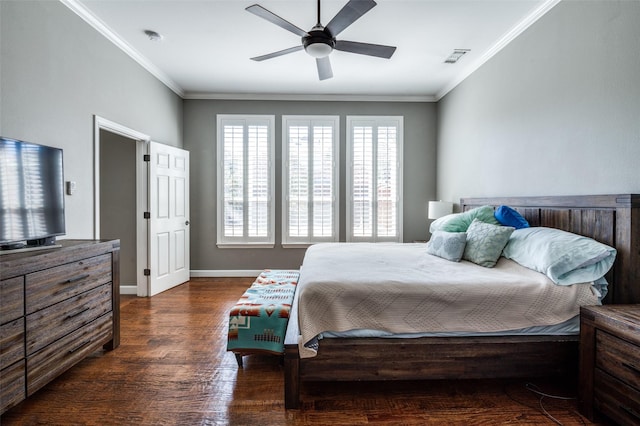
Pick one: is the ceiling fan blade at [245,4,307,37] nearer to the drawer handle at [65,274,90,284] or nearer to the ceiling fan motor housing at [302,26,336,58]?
the ceiling fan motor housing at [302,26,336,58]

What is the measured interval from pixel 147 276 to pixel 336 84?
3.68m

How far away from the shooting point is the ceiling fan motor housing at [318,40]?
2330 millimetres

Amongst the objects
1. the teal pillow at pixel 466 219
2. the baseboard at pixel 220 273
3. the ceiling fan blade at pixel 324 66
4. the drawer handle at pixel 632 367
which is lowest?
the baseboard at pixel 220 273

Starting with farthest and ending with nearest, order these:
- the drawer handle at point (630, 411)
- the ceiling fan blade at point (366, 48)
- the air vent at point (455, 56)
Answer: the air vent at point (455, 56) < the ceiling fan blade at point (366, 48) < the drawer handle at point (630, 411)

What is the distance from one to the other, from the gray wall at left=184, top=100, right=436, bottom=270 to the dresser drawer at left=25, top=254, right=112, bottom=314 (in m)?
2.44

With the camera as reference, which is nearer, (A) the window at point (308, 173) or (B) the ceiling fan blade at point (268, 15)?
(B) the ceiling fan blade at point (268, 15)

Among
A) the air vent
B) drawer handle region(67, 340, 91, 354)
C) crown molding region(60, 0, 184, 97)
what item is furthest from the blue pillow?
crown molding region(60, 0, 184, 97)

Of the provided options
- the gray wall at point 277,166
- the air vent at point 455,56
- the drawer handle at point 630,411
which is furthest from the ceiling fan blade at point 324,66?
the drawer handle at point 630,411

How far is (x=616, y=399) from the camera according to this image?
58.9 inches

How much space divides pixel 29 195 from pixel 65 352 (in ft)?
3.42

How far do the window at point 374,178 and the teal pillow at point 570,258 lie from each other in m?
2.79

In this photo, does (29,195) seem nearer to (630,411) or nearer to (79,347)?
(79,347)

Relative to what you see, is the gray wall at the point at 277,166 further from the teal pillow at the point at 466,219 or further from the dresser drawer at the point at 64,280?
the dresser drawer at the point at 64,280

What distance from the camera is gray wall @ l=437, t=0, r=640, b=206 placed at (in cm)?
195
